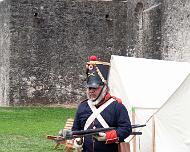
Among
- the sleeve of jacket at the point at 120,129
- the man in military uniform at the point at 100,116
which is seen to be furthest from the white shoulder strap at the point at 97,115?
the sleeve of jacket at the point at 120,129

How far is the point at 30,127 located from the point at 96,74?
10.2 meters

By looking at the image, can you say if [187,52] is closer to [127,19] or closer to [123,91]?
[127,19]

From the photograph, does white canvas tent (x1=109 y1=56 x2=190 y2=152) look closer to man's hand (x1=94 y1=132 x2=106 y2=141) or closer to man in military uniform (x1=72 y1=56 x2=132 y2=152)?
man in military uniform (x1=72 y1=56 x2=132 y2=152)

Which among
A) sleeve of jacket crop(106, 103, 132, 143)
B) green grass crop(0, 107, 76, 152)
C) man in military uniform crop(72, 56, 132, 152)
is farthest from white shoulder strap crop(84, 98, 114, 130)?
green grass crop(0, 107, 76, 152)

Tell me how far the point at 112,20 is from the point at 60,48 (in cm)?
254

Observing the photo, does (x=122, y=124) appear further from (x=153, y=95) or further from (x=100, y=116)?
(x=153, y=95)

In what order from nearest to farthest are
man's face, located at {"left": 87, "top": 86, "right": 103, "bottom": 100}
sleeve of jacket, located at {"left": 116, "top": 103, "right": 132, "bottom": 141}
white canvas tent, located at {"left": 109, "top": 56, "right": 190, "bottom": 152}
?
sleeve of jacket, located at {"left": 116, "top": 103, "right": 132, "bottom": 141}, man's face, located at {"left": 87, "top": 86, "right": 103, "bottom": 100}, white canvas tent, located at {"left": 109, "top": 56, "right": 190, "bottom": 152}

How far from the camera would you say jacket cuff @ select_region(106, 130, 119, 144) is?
5102 millimetres

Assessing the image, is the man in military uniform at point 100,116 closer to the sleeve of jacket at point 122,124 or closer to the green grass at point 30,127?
the sleeve of jacket at point 122,124

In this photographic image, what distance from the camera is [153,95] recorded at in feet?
34.5

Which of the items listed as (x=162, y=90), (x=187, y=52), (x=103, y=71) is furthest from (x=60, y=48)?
(x=103, y=71)

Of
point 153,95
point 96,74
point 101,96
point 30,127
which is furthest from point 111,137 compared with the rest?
point 30,127

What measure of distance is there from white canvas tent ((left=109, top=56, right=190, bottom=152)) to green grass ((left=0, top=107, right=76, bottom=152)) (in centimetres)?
208

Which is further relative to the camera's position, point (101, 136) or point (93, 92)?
point (93, 92)
